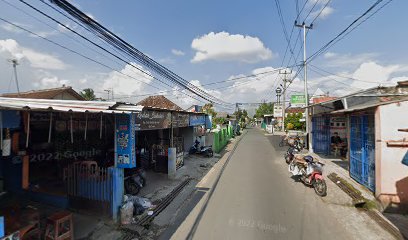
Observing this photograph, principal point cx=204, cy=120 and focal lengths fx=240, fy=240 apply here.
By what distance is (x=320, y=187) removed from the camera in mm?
8844

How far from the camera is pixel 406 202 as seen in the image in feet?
23.8

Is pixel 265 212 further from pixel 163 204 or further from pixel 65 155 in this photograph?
pixel 65 155

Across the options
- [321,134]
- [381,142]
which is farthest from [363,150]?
[321,134]

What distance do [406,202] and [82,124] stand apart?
451 inches

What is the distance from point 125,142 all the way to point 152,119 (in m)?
2.43

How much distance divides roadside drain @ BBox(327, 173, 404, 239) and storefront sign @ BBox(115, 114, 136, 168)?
22.6 feet

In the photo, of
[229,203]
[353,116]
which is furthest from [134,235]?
[353,116]

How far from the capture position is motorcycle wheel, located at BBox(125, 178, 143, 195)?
8539 millimetres

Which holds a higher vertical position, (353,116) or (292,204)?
(353,116)

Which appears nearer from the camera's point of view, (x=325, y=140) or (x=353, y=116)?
(x=353, y=116)

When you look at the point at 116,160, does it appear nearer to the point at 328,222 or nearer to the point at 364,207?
the point at 328,222

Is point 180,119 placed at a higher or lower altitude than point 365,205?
higher

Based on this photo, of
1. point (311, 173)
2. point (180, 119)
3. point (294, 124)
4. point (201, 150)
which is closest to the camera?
point (311, 173)

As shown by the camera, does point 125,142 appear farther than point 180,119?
No
